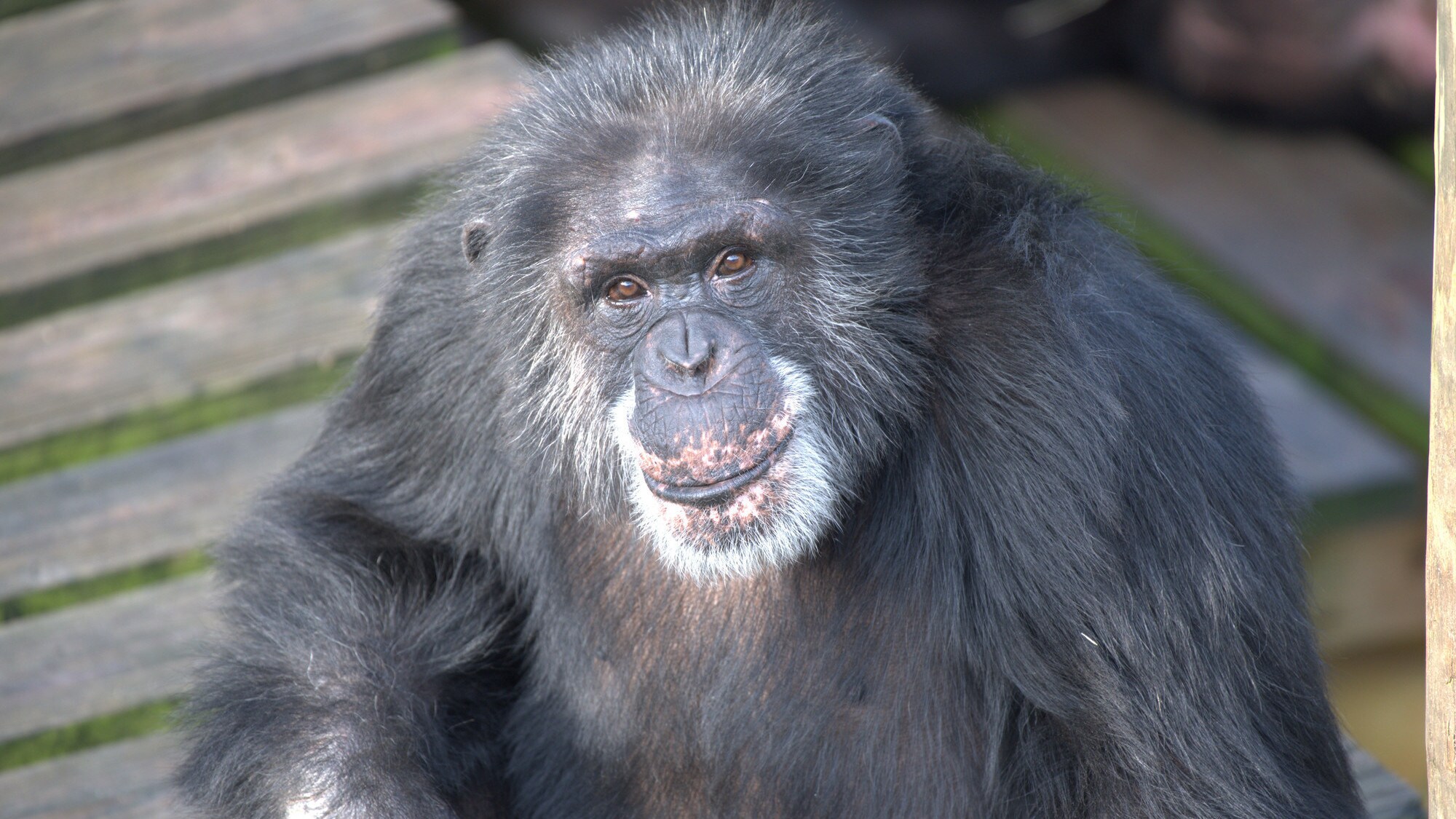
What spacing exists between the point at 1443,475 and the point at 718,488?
5.47ft

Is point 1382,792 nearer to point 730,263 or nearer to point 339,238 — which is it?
point 730,263

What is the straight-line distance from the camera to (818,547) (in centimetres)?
389

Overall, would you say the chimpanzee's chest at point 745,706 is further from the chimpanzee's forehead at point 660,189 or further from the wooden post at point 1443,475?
the wooden post at point 1443,475

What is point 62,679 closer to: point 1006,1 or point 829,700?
point 829,700

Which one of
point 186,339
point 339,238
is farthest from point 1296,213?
point 186,339

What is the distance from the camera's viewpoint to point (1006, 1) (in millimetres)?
8016

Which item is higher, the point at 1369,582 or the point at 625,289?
the point at 625,289

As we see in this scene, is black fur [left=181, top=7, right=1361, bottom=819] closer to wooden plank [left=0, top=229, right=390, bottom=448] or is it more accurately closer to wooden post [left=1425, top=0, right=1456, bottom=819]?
wooden post [left=1425, top=0, right=1456, bottom=819]

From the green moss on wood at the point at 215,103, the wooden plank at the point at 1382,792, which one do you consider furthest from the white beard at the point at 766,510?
the green moss on wood at the point at 215,103

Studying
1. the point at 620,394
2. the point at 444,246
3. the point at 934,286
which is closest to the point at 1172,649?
the point at 934,286

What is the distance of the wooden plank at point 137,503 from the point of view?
5402mm

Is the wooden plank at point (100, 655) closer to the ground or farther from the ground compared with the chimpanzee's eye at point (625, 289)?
closer to the ground

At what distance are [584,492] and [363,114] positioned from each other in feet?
9.93

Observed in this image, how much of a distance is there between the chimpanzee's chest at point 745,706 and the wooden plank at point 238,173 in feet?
9.42
